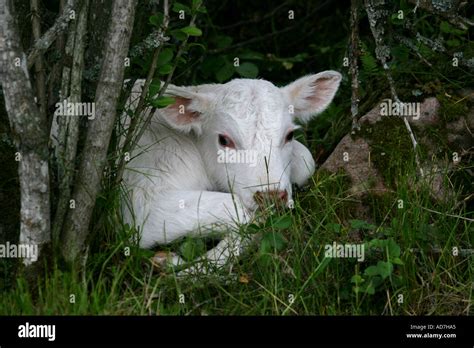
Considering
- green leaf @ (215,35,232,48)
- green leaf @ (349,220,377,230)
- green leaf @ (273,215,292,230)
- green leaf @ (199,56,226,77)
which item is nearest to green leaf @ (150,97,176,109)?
green leaf @ (273,215,292,230)

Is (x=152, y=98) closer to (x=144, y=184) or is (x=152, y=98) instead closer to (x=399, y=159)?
(x=144, y=184)

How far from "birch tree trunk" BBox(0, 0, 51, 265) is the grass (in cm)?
31

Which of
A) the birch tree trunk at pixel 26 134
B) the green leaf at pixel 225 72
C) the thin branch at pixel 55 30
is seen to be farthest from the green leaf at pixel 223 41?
the birch tree trunk at pixel 26 134

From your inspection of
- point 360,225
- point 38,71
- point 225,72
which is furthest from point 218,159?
point 225,72

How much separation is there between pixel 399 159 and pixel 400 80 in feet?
3.28

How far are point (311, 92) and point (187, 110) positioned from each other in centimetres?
106

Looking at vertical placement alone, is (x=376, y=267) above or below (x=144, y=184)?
below

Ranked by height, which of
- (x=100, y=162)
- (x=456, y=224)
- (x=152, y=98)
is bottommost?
(x=456, y=224)

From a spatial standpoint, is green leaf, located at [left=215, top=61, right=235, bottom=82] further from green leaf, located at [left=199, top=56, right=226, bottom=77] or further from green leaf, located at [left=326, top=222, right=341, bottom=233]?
green leaf, located at [left=326, top=222, right=341, bottom=233]

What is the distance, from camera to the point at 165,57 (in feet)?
20.1

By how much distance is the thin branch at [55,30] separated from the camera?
18.4ft

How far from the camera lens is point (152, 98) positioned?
6.14 metres

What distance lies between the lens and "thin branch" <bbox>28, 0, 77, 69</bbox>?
5.62 metres
